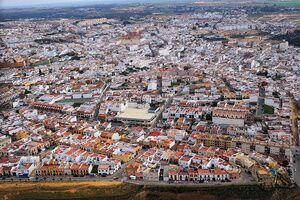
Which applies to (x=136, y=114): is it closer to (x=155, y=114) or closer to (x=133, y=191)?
(x=155, y=114)

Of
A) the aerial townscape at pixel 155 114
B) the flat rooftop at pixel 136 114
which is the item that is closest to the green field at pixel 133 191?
the aerial townscape at pixel 155 114

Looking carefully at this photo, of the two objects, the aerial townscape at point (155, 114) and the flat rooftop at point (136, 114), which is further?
the flat rooftop at point (136, 114)

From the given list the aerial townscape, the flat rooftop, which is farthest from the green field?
the flat rooftop

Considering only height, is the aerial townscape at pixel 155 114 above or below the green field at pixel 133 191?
above

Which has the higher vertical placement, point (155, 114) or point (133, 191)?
point (155, 114)

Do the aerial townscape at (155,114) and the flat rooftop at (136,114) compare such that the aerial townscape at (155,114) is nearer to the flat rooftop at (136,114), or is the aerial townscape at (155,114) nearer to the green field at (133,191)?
the flat rooftop at (136,114)

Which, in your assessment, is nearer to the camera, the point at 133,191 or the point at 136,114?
the point at 133,191

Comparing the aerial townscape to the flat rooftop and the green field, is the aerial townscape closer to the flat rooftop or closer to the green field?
the flat rooftop

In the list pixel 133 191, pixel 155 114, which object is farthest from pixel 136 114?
pixel 133 191
